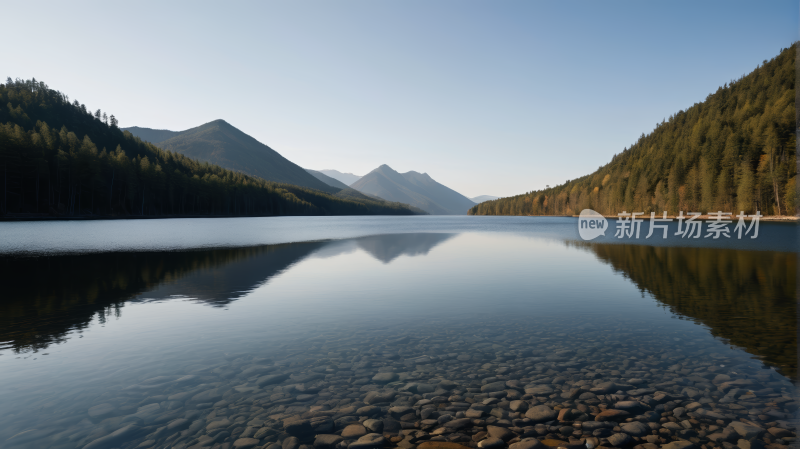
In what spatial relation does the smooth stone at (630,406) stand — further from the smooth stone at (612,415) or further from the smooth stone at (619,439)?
the smooth stone at (619,439)

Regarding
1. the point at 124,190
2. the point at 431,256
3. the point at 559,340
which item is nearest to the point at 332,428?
the point at 559,340

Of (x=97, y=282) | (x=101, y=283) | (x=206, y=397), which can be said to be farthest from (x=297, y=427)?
(x=97, y=282)

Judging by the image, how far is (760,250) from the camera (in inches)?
1626

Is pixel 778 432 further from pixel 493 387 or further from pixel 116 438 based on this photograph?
pixel 116 438

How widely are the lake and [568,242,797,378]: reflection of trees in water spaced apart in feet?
0.45

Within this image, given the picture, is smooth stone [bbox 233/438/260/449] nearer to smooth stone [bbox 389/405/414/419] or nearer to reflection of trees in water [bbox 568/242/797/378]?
smooth stone [bbox 389/405/414/419]

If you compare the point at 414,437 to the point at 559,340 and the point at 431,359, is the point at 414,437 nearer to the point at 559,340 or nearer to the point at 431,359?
the point at 431,359

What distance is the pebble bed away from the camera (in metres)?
6.95

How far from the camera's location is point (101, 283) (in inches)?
925

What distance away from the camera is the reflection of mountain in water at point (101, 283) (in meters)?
14.9

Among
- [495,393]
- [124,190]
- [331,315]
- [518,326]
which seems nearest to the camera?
[495,393]

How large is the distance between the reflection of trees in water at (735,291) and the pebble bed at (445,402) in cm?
177

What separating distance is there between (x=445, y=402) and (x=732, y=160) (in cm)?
16171

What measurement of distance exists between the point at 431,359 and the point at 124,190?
163m
